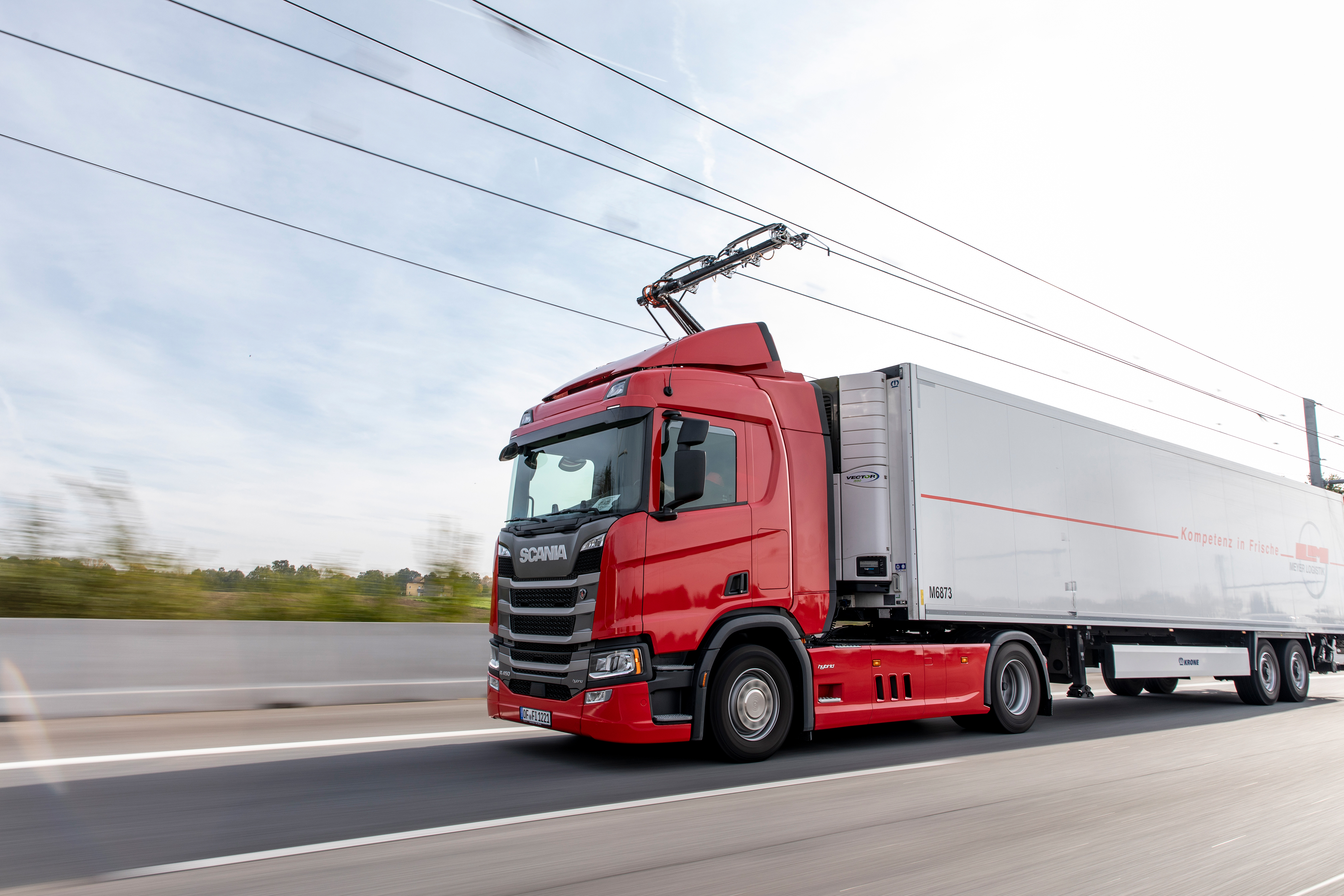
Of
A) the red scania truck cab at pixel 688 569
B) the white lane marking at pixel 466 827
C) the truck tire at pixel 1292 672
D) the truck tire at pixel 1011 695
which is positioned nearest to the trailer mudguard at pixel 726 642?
the red scania truck cab at pixel 688 569

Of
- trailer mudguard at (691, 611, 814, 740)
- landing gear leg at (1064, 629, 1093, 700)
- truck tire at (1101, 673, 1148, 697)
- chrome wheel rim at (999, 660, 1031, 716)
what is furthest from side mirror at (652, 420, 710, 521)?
truck tire at (1101, 673, 1148, 697)

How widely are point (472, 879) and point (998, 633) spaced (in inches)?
269

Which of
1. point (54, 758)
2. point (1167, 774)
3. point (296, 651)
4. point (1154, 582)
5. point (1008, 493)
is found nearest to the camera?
point (54, 758)

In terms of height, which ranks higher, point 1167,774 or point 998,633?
point 998,633

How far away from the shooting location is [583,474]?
268 inches

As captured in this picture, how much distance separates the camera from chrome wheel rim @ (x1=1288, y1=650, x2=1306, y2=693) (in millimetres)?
14164

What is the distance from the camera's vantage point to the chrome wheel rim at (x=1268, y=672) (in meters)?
13.4

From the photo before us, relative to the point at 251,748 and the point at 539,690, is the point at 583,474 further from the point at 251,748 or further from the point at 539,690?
the point at 251,748

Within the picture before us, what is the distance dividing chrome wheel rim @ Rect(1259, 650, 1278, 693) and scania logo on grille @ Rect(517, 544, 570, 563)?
1254 cm

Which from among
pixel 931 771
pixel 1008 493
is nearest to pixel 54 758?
pixel 931 771

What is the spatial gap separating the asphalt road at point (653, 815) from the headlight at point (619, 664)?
Result: 721 mm

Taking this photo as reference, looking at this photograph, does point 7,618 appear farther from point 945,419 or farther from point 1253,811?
point 1253,811

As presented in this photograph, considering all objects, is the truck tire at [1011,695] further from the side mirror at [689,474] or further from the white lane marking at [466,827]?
the side mirror at [689,474]

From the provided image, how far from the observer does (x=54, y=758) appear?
614 centimetres
